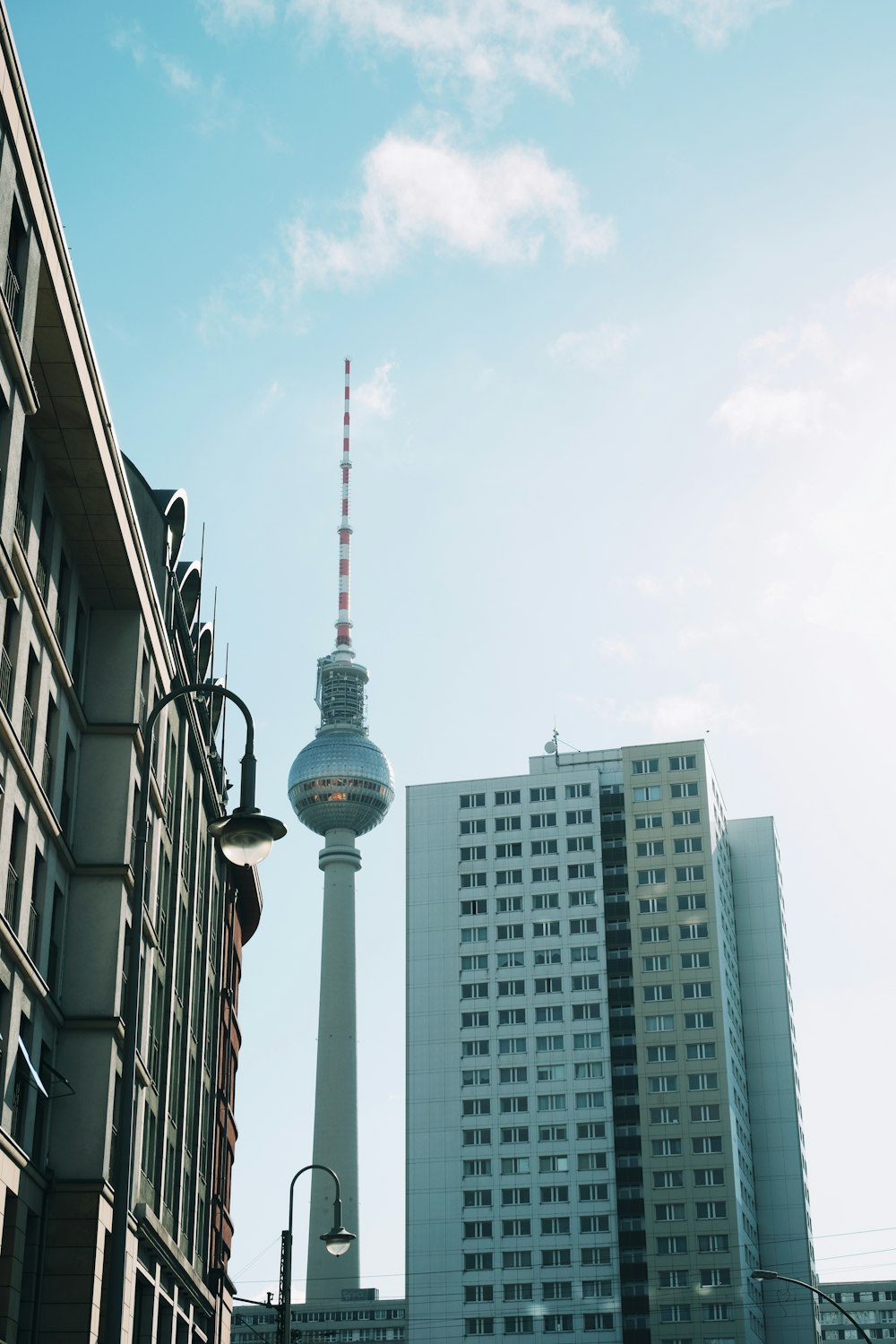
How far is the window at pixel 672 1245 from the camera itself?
435 ft

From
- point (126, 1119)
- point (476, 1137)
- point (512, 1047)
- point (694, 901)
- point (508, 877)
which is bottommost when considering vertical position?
point (126, 1119)

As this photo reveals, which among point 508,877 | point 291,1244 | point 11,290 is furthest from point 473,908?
point 11,290

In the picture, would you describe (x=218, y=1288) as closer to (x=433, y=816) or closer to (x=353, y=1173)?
(x=433, y=816)

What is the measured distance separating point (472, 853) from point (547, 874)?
23.7 feet

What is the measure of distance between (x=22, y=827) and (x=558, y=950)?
116990mm

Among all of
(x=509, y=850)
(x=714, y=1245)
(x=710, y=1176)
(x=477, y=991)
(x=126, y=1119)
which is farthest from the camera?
(x=509, y=850)

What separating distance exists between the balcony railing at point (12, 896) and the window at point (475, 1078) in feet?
377

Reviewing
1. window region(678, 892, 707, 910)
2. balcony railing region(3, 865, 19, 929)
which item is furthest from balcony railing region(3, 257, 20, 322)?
window region(678, 892, 707, 910)

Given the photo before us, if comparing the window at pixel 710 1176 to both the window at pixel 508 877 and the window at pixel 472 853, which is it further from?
the window at pixel 472 853

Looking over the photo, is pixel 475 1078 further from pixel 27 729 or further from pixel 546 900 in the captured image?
pixel 27 729

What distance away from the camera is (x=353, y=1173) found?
A: 200m

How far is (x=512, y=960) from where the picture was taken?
14875 centimetres

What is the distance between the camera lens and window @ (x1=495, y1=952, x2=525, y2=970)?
148625mm

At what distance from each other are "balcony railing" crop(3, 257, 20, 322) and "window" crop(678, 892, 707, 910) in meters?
123
